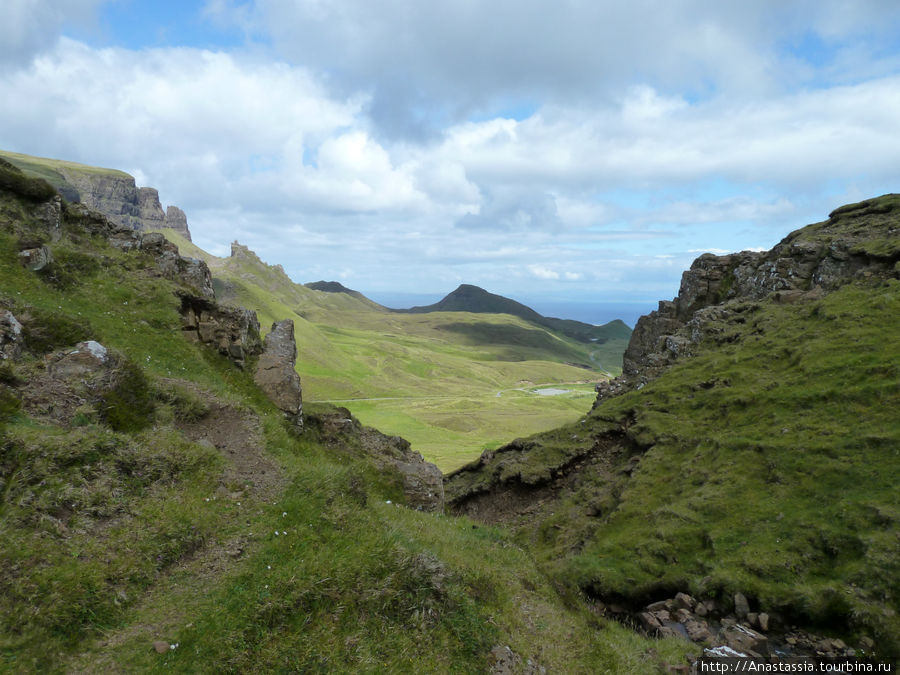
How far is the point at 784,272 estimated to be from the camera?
1705 inches

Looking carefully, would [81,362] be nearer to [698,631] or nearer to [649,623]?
[649,623]

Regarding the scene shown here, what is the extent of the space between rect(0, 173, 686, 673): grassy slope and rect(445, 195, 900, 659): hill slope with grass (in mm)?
4880

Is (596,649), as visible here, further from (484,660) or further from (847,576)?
(847,576)

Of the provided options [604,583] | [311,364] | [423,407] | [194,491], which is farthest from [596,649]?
[311,364]

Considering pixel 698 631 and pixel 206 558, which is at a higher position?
pixel 206 558

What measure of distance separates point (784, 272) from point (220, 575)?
50.6 m

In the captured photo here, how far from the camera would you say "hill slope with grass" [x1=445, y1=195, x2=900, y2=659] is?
52.2 feet

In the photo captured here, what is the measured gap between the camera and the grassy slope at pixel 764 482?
52.1ft

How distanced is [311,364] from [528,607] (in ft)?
633

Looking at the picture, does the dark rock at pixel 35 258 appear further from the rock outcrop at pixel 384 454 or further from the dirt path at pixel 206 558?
the rock outcrop at pixel 384 454

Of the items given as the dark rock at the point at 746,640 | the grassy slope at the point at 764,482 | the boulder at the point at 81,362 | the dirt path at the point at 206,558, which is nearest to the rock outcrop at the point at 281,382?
the dirt path at the point at 206,558

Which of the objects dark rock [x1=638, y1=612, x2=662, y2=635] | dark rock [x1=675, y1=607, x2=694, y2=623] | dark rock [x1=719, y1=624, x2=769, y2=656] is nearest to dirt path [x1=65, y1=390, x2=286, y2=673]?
dark rock [x1=638, y1=612, x2=662, y2=635]

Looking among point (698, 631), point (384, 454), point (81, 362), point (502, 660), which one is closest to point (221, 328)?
point (81, 362)

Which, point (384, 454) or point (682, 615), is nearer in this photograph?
point (682, 615)
